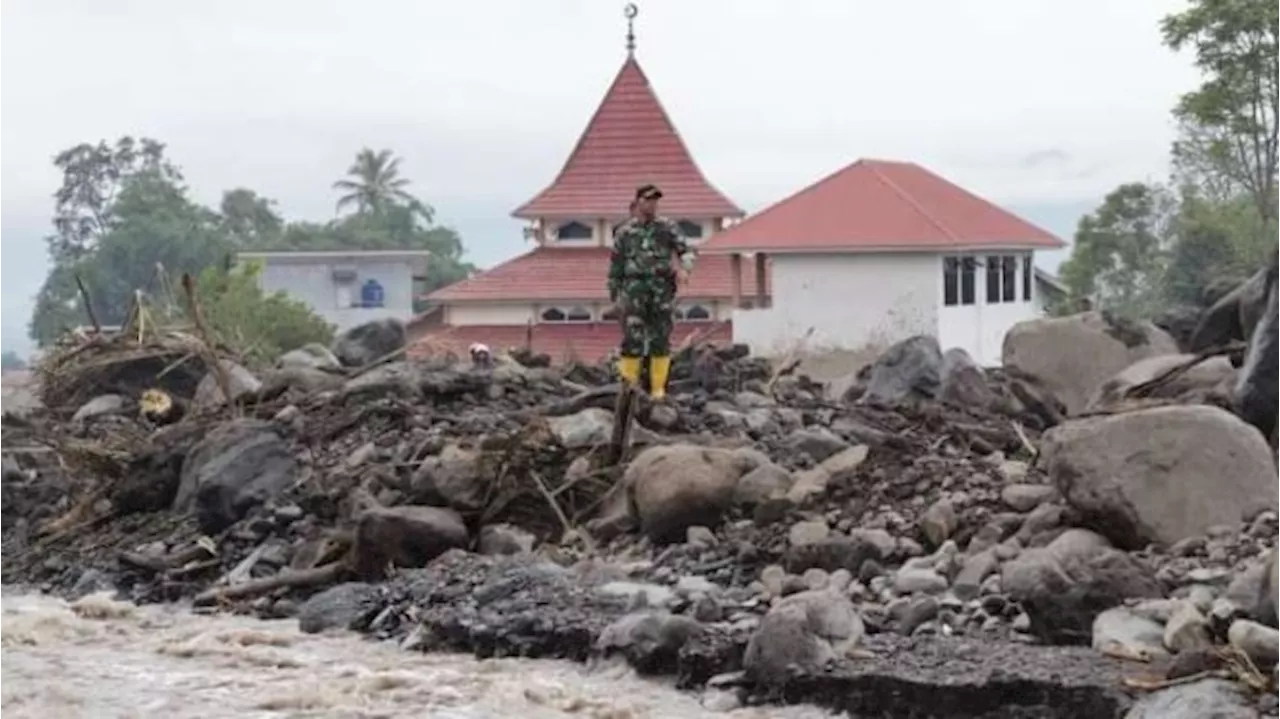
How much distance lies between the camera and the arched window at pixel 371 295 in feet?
157

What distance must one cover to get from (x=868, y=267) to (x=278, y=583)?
916 inches

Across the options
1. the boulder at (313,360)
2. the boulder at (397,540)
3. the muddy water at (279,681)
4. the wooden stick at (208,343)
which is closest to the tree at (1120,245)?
the boulder at (313,360)

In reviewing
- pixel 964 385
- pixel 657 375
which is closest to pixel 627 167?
pixel 964 385

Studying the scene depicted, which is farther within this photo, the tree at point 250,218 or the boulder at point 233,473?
the tree at point 250,218

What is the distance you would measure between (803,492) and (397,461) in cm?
298

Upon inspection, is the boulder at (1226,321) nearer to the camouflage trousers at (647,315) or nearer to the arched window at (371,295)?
the camouflage trousers at (647,315)

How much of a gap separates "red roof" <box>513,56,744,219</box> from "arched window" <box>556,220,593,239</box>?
0.37 meters

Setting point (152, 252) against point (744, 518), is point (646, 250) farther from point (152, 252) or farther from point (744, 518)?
point (152, 252)

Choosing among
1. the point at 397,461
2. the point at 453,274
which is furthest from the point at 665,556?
the point at 453,274

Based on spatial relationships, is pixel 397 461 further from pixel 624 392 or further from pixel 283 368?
pixel 283 368

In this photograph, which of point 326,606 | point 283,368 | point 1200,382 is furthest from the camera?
point 283,368

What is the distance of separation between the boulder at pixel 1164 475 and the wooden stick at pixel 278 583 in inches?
153

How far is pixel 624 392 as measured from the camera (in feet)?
39.7

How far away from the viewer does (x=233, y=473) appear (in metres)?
12.7
